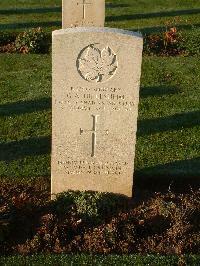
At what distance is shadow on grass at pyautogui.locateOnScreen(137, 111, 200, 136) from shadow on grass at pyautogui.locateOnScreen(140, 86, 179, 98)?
1084 millimetres

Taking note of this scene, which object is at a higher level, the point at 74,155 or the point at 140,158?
the point at 74,155

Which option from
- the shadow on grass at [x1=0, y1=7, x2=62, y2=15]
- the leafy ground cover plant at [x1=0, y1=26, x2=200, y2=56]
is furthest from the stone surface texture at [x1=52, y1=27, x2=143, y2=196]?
the shadow on grass at [x1=0, y1=7, x2=62, y2=15]

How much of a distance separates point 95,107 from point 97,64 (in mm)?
609

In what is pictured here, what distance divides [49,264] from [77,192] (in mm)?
1369

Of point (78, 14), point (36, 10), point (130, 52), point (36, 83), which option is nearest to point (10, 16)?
point (36, 10)

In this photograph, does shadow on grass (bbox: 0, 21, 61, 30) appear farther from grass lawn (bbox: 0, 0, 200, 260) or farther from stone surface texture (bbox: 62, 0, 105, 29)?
stone surface texture (bbox: 62, 0, 105, 29)

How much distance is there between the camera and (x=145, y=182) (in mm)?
8031

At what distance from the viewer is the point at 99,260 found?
6164 millimetres

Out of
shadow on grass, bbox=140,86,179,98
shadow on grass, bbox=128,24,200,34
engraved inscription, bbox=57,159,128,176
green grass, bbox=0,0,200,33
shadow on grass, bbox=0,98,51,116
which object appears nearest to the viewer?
engraved inscription, bbox=57,159,128,176

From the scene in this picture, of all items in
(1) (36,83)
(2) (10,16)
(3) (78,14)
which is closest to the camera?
(1) (36,83)

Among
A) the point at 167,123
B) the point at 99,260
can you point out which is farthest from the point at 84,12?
the point at 99,260

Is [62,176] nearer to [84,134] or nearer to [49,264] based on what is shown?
[84,134]

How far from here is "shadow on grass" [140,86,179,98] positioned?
35.7 feet

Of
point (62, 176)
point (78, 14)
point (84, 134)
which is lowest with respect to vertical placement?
point (62, 176)
